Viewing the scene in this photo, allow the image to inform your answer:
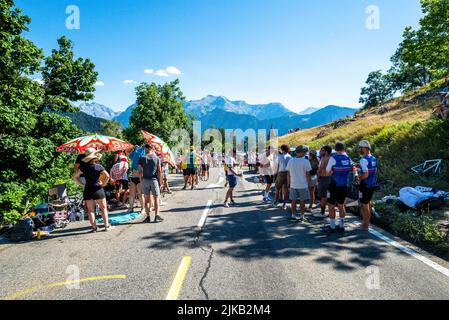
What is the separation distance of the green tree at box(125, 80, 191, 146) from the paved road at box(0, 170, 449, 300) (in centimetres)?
2102

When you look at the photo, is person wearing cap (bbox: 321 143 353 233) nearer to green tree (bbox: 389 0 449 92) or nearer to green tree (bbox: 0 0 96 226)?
green tree (bbox: 0 0 96 226)

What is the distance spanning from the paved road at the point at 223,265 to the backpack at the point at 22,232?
0.31 metres

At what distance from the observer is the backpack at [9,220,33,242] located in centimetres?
601

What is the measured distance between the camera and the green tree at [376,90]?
76250mm

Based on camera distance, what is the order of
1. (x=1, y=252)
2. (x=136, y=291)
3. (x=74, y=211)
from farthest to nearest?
(x=74, y=211), (x=1, y=252), (x=136, y=291)

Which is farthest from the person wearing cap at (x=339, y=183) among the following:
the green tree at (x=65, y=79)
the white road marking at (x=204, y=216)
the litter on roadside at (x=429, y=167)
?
the green tree at (x=65, y=79)

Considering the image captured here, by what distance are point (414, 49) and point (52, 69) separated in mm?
24987

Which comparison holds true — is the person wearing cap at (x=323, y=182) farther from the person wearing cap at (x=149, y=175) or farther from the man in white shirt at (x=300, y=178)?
the person wearing cap at (x=149, y=175)

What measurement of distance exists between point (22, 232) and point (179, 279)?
4506 mm

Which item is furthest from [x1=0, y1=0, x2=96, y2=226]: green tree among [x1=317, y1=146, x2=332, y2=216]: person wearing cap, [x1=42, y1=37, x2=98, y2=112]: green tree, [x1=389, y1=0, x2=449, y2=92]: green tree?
[x1=389, y1=0, x2=449, y2=92]: green tree

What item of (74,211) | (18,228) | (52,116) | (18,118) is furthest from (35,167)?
(18,228)

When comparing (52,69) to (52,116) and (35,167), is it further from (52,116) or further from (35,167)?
(35,167)

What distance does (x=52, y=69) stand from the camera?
603 inches

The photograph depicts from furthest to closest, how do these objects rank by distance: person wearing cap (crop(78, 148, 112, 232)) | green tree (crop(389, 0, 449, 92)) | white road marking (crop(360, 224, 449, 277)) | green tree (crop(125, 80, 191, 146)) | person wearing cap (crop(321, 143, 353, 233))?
green tree (crop(125, 80, 191, 146)) < green tree (crop(389, 0, 449, 92)) < person wearing cap (crop(78, 148, 112, 232)) < person wearing cap (crop(321, 143, 353, 233)) < white road marking (crop(360, 224, 449, 277))
